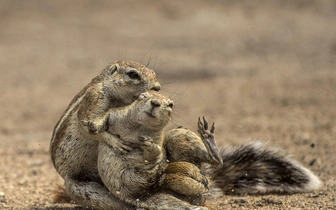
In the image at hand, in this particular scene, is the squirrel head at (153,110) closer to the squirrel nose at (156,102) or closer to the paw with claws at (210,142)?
the squirrel nose at (156,102)

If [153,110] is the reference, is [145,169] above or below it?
below

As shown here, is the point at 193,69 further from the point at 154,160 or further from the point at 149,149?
the point at 149,149

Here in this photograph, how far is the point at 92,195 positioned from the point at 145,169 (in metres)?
0.61

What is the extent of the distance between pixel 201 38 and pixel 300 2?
14.5 feet

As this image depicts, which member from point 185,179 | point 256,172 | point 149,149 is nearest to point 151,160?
point 149,149

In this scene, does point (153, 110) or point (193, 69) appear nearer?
point (153, 110)

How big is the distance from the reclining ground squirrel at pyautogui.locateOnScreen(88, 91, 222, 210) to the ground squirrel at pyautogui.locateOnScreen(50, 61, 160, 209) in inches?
3.6

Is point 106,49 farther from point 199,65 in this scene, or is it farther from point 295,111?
point 295,111

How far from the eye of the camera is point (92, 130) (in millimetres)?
5004

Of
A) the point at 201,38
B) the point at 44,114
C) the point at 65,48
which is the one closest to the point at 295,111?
the point at 44,114

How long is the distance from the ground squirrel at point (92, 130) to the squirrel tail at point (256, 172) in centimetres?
131

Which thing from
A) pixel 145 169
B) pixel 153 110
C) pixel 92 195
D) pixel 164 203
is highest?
pixel 153 110

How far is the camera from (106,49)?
61.3ft

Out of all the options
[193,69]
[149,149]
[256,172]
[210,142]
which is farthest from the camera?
[193,69]
